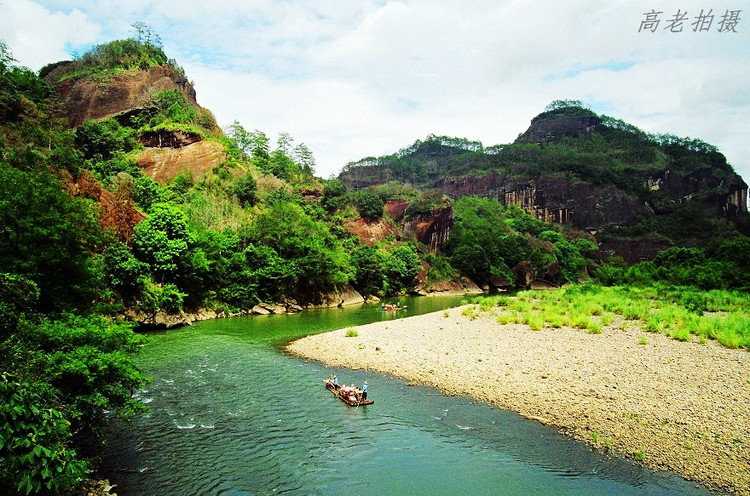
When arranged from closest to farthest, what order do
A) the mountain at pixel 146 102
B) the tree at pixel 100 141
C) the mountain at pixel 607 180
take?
the tree at pixel 100 141
the mountain at pixel 146 102
the mountain at pixel 607 180

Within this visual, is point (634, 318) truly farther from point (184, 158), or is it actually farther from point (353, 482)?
point (184, 158)

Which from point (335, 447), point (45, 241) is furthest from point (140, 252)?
point (335, 447)

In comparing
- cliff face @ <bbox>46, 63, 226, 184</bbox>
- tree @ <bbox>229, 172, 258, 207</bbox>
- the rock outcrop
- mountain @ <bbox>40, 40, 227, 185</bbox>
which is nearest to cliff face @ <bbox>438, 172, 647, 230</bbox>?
the rock outcrop

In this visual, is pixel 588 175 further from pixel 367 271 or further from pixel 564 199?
pixel 367 271

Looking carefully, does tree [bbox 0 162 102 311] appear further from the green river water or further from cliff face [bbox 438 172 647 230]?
cliff face [bbox 438 172 647 230]

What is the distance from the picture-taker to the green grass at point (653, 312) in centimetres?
2372

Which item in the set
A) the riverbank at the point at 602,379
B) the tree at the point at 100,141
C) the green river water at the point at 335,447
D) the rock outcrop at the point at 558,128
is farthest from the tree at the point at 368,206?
the rock outcrop at the point at 558,128

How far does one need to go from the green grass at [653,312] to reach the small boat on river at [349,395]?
14803mm

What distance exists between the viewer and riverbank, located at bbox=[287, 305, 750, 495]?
504 inches

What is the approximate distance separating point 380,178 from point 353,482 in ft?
550

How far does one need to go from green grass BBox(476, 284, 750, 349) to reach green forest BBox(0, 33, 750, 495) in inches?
53.8

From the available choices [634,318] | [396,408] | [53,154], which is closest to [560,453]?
[396,408]

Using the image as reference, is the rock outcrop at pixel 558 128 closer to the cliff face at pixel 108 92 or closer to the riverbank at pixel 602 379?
the cliff face at pixel 108 92

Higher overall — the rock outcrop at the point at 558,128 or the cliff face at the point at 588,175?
the rock outcrop at the point at 558,128
